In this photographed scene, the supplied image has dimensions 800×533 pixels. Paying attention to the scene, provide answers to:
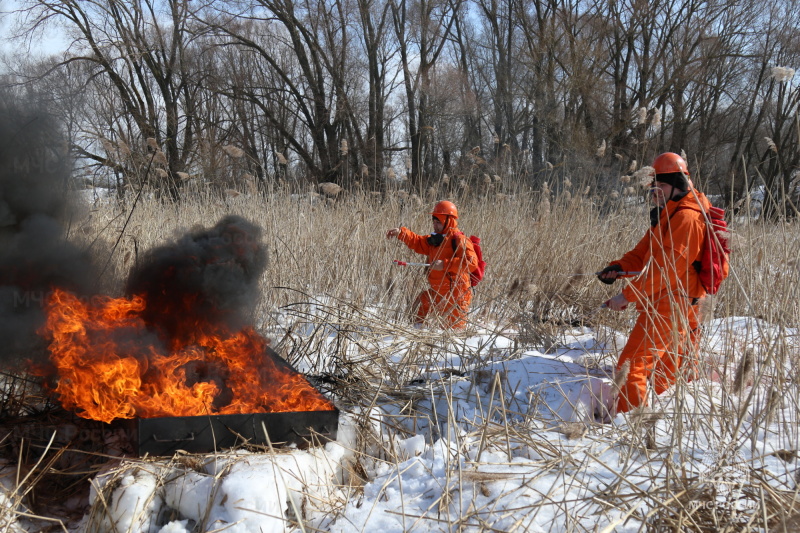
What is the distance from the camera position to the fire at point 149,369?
2410 millimetres

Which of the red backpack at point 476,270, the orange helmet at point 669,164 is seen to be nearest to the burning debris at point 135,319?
the orange helmet at point 669,164

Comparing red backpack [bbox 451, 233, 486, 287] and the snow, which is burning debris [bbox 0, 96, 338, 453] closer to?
the snow

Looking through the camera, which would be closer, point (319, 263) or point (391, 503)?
point (391, 503)

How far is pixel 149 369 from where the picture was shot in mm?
2547

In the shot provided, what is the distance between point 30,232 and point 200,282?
0.88m

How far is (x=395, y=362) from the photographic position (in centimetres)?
370

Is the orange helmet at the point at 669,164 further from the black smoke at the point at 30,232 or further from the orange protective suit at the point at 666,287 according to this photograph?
the black smoke at the point at 30,232

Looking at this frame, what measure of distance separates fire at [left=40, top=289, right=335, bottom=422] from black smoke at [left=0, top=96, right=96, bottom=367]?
99 millimetres

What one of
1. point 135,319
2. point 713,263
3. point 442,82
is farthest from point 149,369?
point 442,82

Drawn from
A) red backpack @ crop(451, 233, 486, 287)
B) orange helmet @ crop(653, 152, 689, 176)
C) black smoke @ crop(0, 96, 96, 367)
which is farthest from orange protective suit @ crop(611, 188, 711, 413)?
black smoke @ crop(0, 96, 96, 367)

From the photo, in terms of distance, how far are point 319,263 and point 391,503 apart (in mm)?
3384

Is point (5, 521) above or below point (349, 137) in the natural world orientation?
below

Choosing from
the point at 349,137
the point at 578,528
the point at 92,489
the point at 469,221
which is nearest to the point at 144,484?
the point at 92,489

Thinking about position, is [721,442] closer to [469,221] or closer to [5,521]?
[5,521]
